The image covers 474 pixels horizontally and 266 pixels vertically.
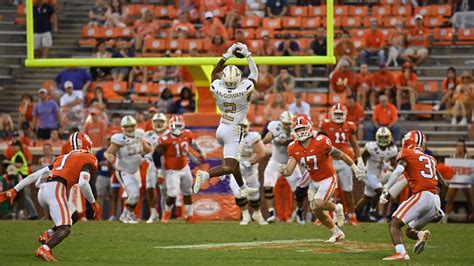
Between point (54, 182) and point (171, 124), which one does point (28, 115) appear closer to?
point (171, 124)

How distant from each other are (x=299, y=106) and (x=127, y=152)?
3.22 meters

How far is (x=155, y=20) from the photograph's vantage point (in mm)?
17906

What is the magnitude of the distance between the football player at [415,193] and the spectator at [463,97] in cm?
788

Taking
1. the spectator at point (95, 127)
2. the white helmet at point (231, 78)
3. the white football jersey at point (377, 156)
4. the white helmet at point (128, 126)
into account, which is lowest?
the white football jersey at point (377, 156)

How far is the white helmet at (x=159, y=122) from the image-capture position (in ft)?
63.2

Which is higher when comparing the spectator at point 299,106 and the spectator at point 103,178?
the spectator at point 299,106

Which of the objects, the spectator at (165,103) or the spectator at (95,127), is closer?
the spectator at (95,127)

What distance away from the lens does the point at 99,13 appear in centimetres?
1780

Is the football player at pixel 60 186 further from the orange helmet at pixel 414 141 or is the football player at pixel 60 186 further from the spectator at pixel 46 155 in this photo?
the spectator at pixel 46 155

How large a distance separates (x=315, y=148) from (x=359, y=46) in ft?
20.6

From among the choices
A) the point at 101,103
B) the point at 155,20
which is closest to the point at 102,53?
the point at 155,20

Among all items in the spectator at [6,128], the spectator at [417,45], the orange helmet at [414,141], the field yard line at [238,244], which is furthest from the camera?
the spectator at [6,128]

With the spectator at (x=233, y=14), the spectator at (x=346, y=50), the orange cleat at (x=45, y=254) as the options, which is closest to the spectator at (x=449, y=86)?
the spectator at (x=346, y=50)

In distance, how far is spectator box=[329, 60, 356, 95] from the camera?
20.9 m
